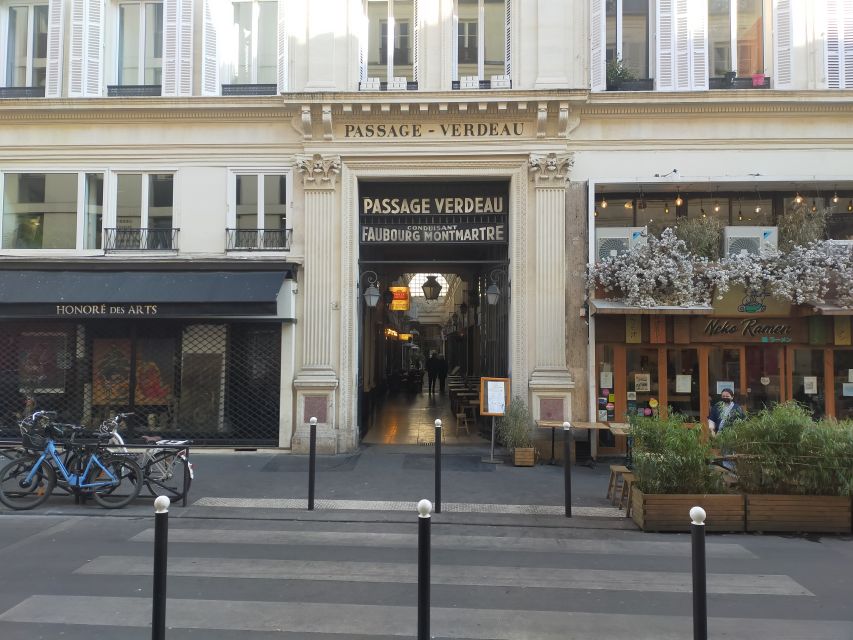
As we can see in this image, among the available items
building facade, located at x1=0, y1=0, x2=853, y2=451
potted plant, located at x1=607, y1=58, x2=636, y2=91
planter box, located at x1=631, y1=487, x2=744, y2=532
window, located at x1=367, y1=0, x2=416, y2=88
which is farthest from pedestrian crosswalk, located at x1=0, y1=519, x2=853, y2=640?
window, located at x1=367, y1=0, x2=416, y2=88

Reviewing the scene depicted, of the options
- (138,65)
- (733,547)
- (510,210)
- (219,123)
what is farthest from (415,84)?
(733,547)

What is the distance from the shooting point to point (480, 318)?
62.4 feet

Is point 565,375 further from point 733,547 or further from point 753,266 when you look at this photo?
point 733,547

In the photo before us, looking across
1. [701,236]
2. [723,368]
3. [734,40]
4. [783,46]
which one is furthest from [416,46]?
[723,368]

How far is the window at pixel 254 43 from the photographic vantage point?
45.9ft

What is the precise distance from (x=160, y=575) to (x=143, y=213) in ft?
37.5

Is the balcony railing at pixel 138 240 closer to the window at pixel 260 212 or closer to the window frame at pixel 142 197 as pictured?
the window frame at pixel 142 197

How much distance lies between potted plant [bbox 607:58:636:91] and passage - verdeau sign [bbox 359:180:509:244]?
3170 millimetres

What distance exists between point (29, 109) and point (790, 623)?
54.4 feet

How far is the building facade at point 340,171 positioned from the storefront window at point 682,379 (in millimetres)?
67

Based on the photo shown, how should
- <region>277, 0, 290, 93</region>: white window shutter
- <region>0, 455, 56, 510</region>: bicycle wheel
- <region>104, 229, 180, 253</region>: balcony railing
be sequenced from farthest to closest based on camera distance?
<region>104, 229, 180, 253</region>: balcony railing, <region>277, 0, 290, 93</region>: white window shutter, <region>0, 455, 56, 510</region>: bicycle wheel

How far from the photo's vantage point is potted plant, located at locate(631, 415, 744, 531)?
7707 mm

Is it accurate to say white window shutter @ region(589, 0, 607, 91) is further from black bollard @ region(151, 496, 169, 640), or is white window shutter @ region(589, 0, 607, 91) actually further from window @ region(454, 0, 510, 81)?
black bollard @ region(151, 496, 169, 640)

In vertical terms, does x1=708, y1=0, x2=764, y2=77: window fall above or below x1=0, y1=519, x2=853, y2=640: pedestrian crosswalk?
above
